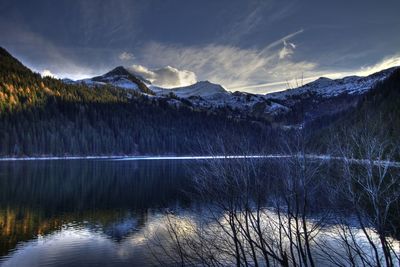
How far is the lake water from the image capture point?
23891 mm

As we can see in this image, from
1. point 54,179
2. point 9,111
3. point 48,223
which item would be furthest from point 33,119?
point 48,223

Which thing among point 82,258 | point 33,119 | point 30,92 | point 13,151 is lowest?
point 82,258

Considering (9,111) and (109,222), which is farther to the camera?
(9,111)

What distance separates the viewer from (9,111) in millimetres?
162250

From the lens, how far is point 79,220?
35.1m

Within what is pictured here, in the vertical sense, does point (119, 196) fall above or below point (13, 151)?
below

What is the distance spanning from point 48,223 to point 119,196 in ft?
54.4

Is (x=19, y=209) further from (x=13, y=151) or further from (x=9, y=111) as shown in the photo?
(x=9, y=111)

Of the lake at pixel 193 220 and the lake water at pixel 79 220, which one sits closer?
the lake at pixel 193 220

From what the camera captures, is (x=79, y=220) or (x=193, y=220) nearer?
(x=193, y=220)

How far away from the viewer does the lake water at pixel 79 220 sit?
2389cm

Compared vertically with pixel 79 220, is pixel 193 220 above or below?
above

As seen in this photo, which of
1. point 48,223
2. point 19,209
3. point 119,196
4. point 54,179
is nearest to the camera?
point 48,223

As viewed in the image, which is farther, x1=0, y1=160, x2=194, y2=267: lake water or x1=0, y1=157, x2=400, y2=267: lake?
x1=0, y1=160, x2=194, y2=267: lake water
